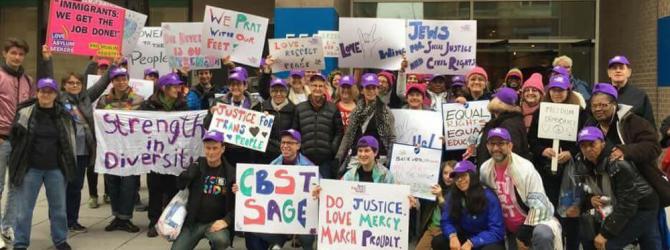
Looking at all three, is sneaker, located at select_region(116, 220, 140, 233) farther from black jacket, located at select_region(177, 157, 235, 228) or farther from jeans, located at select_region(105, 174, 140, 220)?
black jacket, located at select_region(177, 157, 235, 228)

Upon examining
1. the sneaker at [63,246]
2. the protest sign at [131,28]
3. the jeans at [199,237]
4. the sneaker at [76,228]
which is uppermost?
the protest sign at [131,28]

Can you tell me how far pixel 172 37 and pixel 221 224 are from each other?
335 cm

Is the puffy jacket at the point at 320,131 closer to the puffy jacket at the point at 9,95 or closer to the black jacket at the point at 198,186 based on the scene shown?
the black jacket at the point at 198,186

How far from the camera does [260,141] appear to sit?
6789mm

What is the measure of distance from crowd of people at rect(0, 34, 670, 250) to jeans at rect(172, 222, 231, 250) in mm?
11

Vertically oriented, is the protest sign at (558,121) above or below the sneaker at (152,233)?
above

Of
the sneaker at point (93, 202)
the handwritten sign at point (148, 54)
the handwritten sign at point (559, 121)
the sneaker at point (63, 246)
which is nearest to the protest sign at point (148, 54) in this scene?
the handwritten sign at point (148, 54)

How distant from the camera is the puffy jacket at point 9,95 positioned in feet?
21.6

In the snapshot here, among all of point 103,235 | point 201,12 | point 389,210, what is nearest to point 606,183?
point 389,210


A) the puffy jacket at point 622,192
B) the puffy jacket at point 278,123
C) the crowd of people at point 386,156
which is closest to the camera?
the puffy jacket at point 622,192

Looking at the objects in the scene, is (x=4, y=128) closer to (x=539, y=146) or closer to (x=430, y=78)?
(x=430, y=78)

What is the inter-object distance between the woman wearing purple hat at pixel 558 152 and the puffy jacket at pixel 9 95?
497cm

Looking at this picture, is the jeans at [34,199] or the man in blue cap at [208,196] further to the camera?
the jeans at [34,199]

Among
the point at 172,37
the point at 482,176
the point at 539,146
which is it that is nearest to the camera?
the point at 482,176
